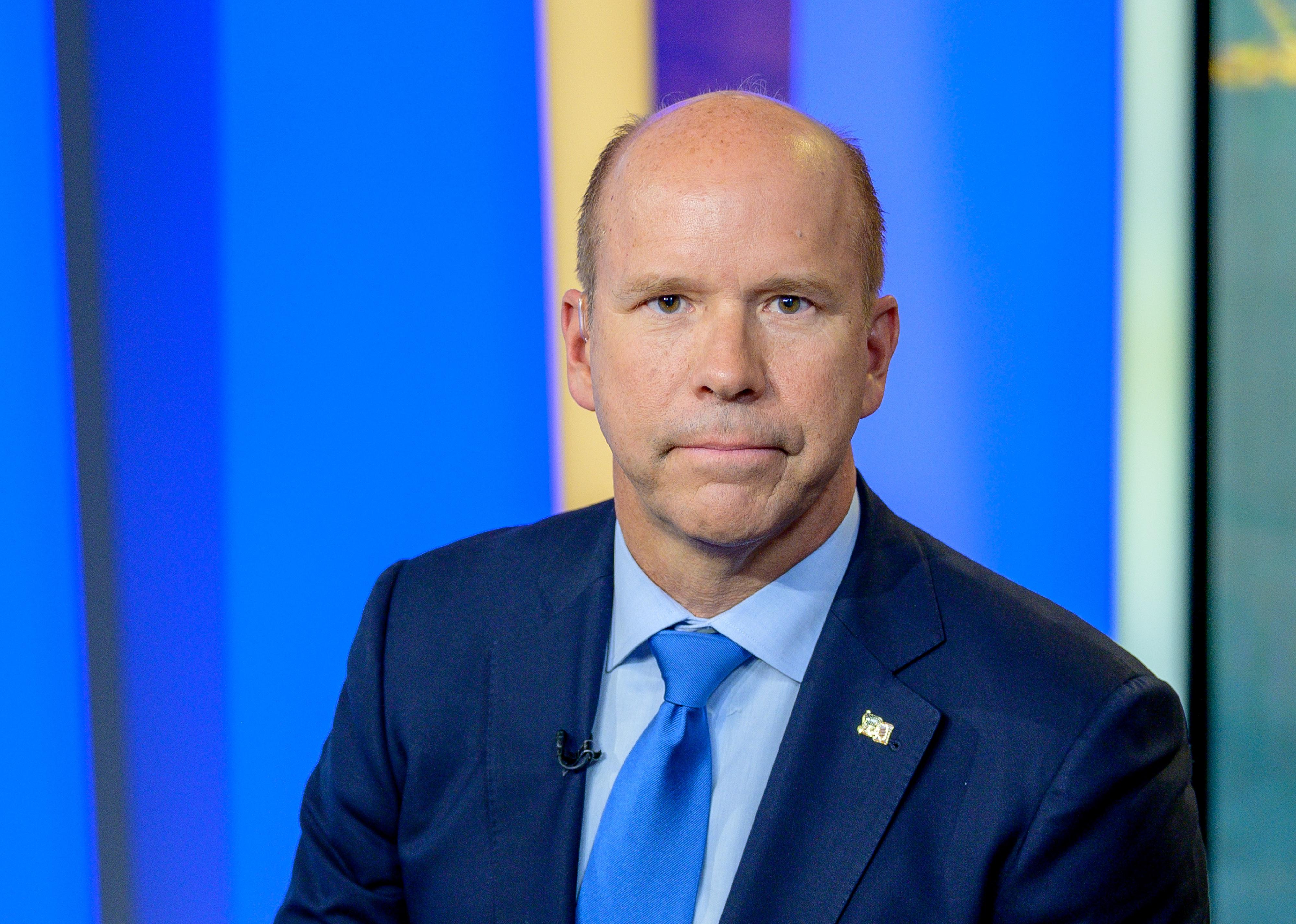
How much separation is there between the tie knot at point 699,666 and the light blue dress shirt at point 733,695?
0.7 inches

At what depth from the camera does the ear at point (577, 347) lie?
189 centimetres

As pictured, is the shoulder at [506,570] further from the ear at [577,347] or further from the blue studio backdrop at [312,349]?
the blue studio backdrop at [312,349]

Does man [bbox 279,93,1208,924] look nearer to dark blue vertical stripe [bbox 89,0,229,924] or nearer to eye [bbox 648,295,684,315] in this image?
eye [bbox 648,295,684,315]

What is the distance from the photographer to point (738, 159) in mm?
1637

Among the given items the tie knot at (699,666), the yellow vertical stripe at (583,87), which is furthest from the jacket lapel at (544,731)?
the yellow vertical stripe at (583,87)

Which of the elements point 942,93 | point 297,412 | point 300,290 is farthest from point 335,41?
point 942,93

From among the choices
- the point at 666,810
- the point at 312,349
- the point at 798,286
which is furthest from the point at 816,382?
the point at 312,349

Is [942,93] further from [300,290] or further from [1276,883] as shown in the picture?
[1276,883]

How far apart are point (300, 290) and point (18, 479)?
692 millimetres

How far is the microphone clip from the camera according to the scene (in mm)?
1785

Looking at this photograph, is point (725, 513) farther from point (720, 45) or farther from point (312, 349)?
point (720, 45)

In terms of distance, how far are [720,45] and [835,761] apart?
1643 millimetres

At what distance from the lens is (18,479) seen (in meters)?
2.42

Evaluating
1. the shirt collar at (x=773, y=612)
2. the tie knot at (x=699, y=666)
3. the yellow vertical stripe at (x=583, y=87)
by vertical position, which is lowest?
the tie knot at (x=699, y=666)
